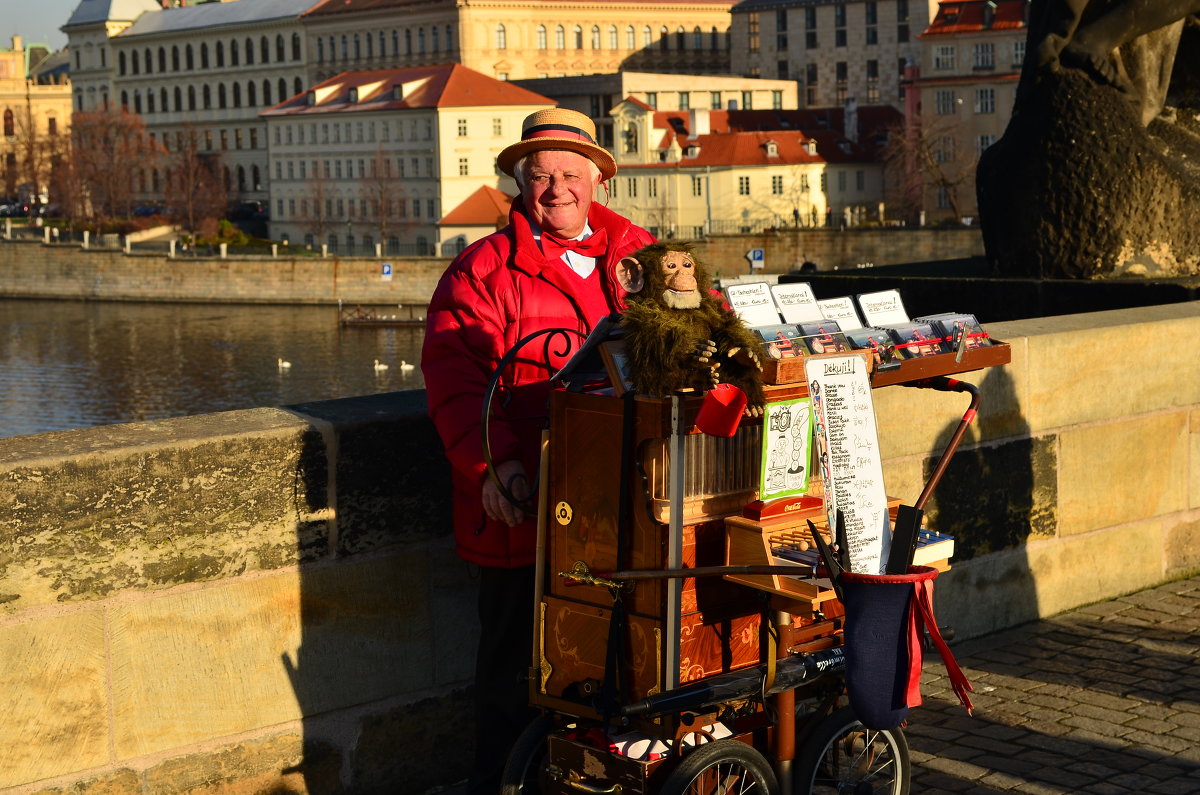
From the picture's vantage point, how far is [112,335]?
8231 cm

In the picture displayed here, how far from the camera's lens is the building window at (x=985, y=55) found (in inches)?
3504

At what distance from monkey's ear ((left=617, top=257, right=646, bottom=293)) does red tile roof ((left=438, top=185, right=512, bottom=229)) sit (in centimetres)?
8998

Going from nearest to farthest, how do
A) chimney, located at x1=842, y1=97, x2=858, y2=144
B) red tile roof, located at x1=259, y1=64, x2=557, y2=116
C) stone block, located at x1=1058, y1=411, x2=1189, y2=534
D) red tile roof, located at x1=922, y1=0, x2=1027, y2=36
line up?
stone block, located at x1=1058, y1=411, x2=1189, y2=534
red tile roof, located at x1=922, y1=0, x2=1027, y2=36
chimney, located at x1=842, y1=97, x2=858, y2=144
red tile roof, located at x1=259, y1=64, x2=557, y2=116

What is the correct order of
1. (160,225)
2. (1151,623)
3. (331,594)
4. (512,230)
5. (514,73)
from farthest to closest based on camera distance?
(514,73)
(160,225)
(1151,623)
(331,594)
(512,230)

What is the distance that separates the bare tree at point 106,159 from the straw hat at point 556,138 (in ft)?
348

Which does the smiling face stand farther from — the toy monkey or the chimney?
the chimney

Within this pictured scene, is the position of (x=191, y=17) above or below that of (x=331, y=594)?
above

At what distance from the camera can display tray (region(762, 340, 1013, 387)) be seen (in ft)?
12.6

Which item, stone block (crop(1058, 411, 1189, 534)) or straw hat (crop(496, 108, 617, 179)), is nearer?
straw hat (crop(496, 108, 617, 179))

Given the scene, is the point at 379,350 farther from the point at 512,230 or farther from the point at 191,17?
the point at 512,230

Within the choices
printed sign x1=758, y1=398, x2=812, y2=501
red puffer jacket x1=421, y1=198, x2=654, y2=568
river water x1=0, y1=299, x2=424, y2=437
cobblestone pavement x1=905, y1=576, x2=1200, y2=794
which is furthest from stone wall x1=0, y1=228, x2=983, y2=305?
printed sign x1=758, y1=398, x2=812, y2=501

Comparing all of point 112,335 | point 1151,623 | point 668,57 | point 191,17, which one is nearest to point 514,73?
point 668,57

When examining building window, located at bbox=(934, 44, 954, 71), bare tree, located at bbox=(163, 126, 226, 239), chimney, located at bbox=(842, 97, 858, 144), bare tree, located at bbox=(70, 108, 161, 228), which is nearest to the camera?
building window, located at bbox=(934, 44, 954, 71)

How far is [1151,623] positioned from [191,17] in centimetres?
12877
